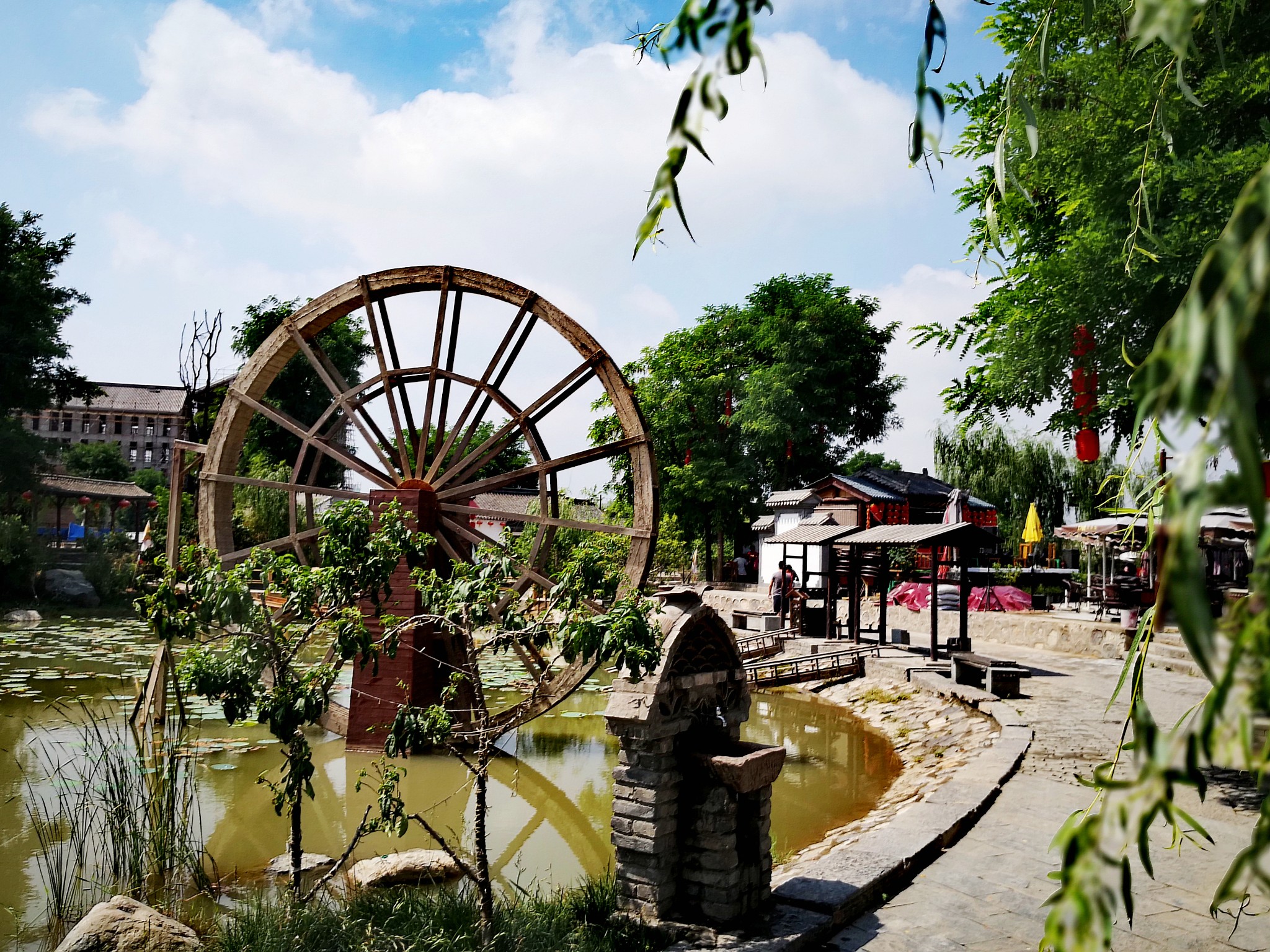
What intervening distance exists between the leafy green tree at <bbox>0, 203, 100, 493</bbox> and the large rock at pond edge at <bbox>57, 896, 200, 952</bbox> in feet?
64.4

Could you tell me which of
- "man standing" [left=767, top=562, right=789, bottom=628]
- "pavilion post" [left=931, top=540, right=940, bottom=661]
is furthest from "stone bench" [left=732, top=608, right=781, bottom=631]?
"pavilion post" [left=931, top=540, right=940, bottom=661]

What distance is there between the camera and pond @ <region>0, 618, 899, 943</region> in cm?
614

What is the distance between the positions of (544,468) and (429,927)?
6.59 m

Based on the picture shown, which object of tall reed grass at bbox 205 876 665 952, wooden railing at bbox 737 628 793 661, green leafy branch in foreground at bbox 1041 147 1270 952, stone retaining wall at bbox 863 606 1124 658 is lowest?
tall reed grass at bbox 205 876 665 952

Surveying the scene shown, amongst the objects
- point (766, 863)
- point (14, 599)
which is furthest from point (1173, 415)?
point (14, 599)

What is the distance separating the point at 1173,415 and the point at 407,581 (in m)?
8.36

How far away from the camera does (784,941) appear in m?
3.73

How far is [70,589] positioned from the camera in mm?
19922

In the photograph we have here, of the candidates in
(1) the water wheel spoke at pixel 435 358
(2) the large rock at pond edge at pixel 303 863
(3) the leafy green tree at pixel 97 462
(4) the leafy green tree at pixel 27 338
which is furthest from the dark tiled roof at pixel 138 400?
(2) the large rock at pond edge at pixel 303 863

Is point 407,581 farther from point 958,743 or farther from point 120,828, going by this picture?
point 958,743

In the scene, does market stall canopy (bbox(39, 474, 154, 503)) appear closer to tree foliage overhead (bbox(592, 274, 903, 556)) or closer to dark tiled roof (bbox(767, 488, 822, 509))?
tree foliage overhead (bbox(592, 274, 903, 556))

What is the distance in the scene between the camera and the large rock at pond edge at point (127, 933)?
12.2 ft

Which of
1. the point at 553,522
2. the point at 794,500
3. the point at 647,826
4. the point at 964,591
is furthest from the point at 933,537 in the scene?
the point at 794,500

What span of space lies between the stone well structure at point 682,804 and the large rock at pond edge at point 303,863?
240cm
